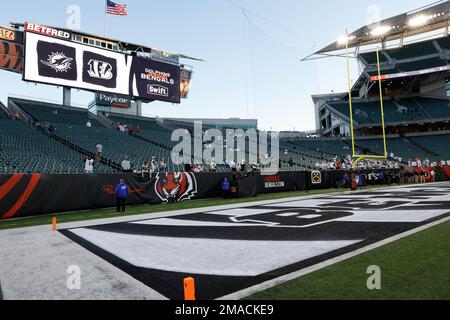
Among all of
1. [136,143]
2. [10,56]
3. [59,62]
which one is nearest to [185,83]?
[136,143]

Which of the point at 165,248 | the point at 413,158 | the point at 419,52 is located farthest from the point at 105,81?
the point at 419,52

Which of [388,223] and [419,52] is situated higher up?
[419,52]

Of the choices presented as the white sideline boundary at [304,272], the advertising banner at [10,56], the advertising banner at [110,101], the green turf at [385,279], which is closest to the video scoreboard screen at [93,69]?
the advertising banner at [10,56]

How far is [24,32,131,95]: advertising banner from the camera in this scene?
23766 millimetres

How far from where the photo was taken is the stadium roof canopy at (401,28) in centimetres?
4088

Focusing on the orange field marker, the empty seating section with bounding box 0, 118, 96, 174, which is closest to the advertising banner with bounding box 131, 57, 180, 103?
the empty seating section with bounding box 0, 118, 96, 174

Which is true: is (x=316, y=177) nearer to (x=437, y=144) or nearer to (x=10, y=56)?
(x=10, y=56)

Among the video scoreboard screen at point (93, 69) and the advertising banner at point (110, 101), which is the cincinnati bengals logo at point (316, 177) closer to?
the video scoreboard screen at point (93, 69)

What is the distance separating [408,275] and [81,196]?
45.3 feet

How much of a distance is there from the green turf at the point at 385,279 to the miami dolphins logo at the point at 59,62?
27.1 meters

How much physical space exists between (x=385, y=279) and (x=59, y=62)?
91.8 ft

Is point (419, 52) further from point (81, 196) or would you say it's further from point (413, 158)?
point (81, 196)
